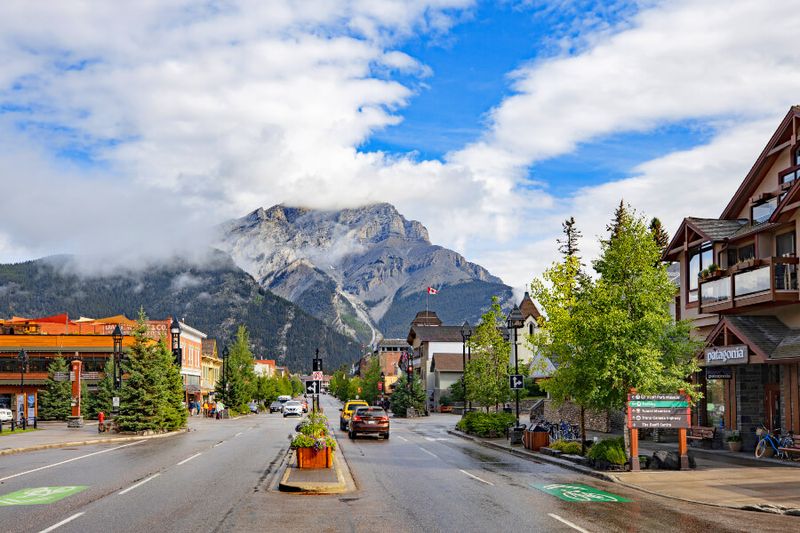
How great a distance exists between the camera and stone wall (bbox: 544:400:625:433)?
144 feet

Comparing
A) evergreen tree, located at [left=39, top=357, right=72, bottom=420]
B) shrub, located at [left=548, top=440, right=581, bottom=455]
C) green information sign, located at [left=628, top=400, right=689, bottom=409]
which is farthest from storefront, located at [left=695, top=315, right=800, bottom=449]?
evergreen tree, located at [left=39, top=357, right=72, bottom=420]

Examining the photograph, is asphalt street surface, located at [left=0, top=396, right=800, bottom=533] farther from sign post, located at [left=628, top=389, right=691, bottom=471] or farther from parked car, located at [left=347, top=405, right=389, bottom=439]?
parked car, located at [left=347, top=405, right=389, bottom=439]

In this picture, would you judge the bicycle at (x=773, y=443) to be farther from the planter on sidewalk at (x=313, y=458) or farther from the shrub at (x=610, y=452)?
the planter on sidewalk at (x=313, y=458)

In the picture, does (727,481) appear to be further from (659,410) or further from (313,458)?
(313,458)

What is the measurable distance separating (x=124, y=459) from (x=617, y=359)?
59.9ft

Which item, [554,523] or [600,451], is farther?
[600,451]

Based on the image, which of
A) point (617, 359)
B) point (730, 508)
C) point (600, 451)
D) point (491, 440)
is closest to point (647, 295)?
point (617, 359)

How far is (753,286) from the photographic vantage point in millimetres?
30891

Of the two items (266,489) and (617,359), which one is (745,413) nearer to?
(617,359)

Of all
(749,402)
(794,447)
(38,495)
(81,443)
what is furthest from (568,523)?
(81,443)

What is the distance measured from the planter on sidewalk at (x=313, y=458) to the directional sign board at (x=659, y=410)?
9623 mm

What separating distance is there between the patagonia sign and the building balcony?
174 centimetres

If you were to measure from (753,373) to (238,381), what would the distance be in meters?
65.6

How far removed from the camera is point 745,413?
32281 mm
